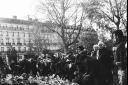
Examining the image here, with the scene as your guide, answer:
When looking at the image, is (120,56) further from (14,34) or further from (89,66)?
(14,34)

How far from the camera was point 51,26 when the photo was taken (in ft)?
121

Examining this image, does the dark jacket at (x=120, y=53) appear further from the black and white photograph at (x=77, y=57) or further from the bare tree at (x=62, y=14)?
the bare tree at (x=62, y=14)

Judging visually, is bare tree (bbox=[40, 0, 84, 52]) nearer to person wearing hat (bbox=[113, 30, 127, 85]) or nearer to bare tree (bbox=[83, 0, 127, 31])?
bare tree (bbox=[83, 0, 127, 31])

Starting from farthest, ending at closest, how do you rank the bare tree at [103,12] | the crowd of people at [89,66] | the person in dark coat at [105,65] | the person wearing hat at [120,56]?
the bare tree at [103,12], the person in dark coat at [105,65], the crowd of people at [89,66], the person wearing hat at [120,56]

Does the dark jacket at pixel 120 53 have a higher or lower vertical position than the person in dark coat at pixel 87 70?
higher

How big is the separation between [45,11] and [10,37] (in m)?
50.6

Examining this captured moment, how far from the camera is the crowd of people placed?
7.93m

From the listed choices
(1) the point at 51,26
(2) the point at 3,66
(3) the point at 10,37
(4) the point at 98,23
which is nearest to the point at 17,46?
(3) the point at 10,37

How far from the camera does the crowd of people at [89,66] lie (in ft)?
26.0

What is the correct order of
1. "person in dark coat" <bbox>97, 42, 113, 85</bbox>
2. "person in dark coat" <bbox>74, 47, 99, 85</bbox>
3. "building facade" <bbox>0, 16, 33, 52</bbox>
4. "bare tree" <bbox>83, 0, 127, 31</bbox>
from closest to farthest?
"person in dark coat" <bbox>74, 47, 99, 85</bbox> → "person in dark coat" <bbox>97, 42, 113, 85</bbox> → "bare tree" <bbox>83, 0, 127, 31</bbox> → "building facade" <bbox>0, 16, 33, 52</bbox>

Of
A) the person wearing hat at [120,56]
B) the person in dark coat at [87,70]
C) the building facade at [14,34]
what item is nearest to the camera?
the person wearing hat at [120,56]

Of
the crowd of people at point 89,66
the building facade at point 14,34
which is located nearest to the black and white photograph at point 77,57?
the crowd of people at point 89,66

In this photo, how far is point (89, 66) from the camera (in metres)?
9.09

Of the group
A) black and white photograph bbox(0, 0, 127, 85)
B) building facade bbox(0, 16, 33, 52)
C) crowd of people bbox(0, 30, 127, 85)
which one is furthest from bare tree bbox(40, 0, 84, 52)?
building facade bbox(0, 16, 33, 52)
